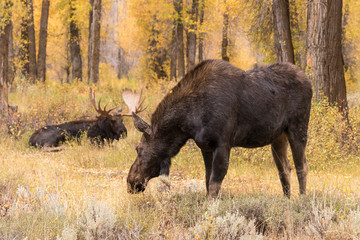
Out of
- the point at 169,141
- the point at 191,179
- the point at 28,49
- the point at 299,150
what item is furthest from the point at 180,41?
the point at 169,141

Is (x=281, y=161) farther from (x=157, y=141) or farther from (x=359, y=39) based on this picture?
(x=359, y=39)

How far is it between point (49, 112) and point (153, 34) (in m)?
13.9

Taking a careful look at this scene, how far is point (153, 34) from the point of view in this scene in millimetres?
24297

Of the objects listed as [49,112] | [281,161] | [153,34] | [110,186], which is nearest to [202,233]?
[281,161]

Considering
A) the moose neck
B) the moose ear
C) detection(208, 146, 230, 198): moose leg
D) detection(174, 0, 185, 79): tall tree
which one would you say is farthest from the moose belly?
detection(174, 0, 185, 79): tall tree

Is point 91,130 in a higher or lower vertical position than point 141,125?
lower

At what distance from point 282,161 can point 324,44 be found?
4.32 meters

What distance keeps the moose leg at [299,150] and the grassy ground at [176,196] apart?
0.22 m

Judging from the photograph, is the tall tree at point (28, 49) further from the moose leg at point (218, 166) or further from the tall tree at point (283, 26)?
the moose leg at point (218, 166)

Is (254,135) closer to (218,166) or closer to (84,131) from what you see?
(218,166)

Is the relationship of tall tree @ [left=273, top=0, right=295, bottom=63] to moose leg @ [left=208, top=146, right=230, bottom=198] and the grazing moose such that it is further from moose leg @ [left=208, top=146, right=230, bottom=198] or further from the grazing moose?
moose leg @ [left=208, top=146, right=230, bottom=198]

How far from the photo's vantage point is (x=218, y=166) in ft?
13.8

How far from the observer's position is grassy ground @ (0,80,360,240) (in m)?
3.57

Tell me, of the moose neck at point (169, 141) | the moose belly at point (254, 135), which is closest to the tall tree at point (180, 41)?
the moose belly at point (254, 135)
